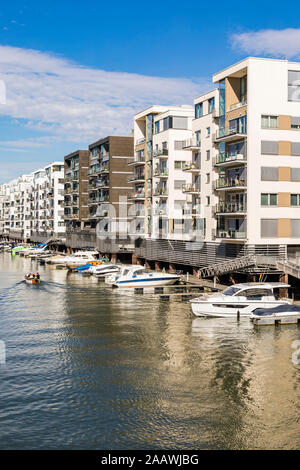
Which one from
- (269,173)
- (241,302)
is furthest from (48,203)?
(241,302)

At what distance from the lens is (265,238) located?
171 ft

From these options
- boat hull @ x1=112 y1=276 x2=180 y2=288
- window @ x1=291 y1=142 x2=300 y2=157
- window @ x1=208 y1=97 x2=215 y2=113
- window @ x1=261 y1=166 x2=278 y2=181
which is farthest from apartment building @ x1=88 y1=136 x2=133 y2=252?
window @ x1=291 y1=142 x2=300 y2=157

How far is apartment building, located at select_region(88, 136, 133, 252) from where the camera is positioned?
9688 cm

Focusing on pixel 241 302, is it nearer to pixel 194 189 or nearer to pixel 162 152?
pixel 194 189

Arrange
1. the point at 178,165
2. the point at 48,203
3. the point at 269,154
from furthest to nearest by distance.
→ the point at 48,203 → the point at 178,165 → the point at 269,154

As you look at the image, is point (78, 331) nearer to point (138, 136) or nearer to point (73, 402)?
point (73, 402)

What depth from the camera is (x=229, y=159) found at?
5453cm

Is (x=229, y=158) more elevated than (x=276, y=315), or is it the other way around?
(x=229, y=158)

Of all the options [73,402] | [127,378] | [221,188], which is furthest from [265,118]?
[73,402]

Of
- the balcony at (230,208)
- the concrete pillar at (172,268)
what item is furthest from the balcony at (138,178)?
the balcony at (230,208)

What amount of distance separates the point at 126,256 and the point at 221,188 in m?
39.7

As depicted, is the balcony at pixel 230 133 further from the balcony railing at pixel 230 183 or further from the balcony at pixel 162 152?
the balcony at pixel 162 152

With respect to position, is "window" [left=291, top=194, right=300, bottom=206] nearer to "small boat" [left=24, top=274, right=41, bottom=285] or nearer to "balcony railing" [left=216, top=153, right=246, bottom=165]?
"balcony railing" [left=216, top=153, right=246, bottom=165]

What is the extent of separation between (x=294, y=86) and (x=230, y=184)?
11.7 metres
